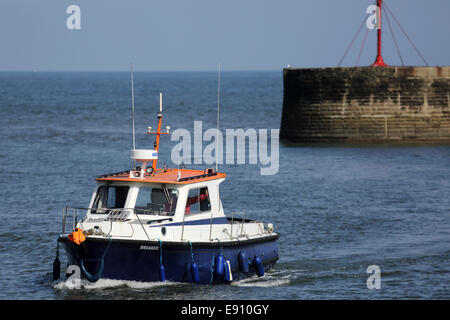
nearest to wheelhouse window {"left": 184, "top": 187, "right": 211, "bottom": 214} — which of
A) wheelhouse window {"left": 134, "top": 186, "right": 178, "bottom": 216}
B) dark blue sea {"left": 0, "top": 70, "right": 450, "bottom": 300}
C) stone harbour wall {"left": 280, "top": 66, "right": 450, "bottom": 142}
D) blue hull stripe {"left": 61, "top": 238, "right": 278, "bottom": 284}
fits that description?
wheelhouse window {"left": 134, "top": 186, "right": 178, "bottom": 216}

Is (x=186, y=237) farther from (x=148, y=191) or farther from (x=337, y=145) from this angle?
(x=337, y=145)

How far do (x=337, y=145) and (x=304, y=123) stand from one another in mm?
2372

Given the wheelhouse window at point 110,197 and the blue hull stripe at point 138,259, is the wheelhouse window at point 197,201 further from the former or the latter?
the wheelhouse window at point 110,197

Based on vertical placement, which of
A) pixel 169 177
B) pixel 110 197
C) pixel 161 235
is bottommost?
pixel 161 235

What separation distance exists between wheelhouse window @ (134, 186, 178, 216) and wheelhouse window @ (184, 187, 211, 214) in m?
0.36

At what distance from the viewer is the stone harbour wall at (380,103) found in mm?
45375

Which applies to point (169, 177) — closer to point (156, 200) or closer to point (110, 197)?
point (156, 200)

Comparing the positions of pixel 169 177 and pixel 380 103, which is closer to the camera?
pixel 169 177

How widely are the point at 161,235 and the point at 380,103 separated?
29652 millimetres

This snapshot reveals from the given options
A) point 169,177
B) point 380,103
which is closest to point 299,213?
point 169,177

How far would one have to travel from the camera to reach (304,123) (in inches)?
1854

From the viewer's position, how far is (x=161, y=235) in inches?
688

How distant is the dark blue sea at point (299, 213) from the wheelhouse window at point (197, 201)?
1721 millimetres

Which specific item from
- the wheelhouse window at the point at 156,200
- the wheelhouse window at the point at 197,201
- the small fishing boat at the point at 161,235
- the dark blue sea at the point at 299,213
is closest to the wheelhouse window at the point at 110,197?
the small fishing boat at the point at 161,235
